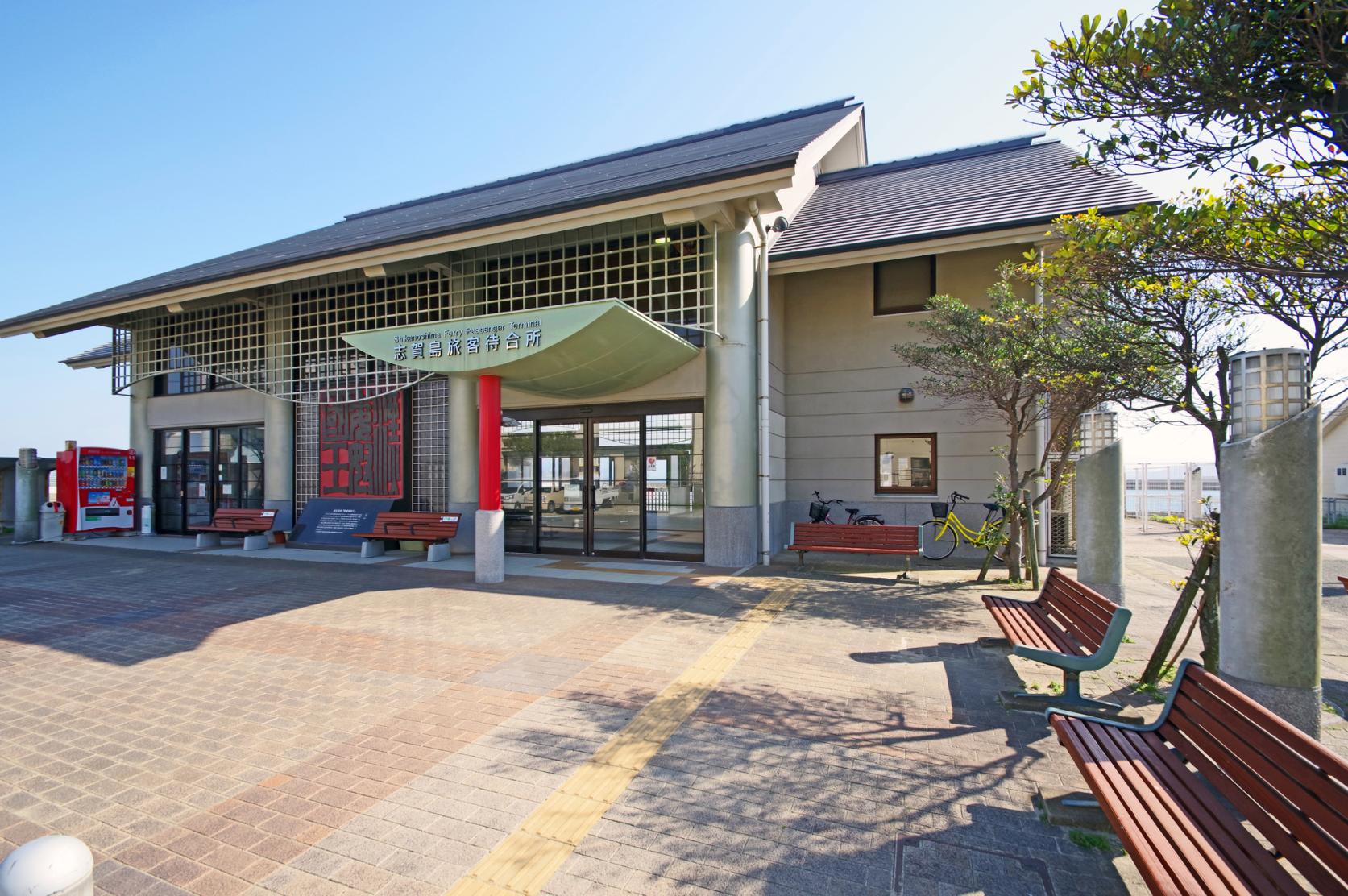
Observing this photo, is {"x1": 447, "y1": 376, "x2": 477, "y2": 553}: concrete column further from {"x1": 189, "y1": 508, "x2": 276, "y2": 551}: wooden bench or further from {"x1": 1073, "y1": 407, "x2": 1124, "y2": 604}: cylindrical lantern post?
{"x1": 1073, "y1": 407, "x2": 1124, "y2": 604}: cylindrical lantern post

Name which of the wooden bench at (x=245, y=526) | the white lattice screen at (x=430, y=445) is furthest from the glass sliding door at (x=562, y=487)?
the wooden bench at (x=245, y=526)

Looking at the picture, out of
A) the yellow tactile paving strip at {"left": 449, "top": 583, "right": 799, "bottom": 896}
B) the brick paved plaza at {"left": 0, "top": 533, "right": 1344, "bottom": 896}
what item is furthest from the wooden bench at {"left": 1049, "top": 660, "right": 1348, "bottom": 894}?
the yellow tactile paving strip at {"left": 449, "top": 583, "right": 799, "bottom": 896}

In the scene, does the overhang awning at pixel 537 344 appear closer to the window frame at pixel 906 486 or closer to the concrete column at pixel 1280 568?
the window frame at pixel 906 486

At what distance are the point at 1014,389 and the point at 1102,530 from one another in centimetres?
296

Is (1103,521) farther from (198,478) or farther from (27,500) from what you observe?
(27,500)

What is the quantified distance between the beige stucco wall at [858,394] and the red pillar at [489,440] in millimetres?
6038

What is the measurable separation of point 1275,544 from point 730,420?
7676 millimetres

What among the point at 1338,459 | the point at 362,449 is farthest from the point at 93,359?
the point at 1338,459

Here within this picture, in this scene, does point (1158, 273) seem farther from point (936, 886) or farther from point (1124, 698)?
point (936, 886)

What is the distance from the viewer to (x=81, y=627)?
724 centimetres

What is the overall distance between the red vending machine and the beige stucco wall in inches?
656

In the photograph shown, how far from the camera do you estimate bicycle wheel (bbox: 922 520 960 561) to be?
39.1 feet

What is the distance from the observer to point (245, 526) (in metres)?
14.1

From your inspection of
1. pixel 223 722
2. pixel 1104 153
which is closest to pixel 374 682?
pixel 223 722
